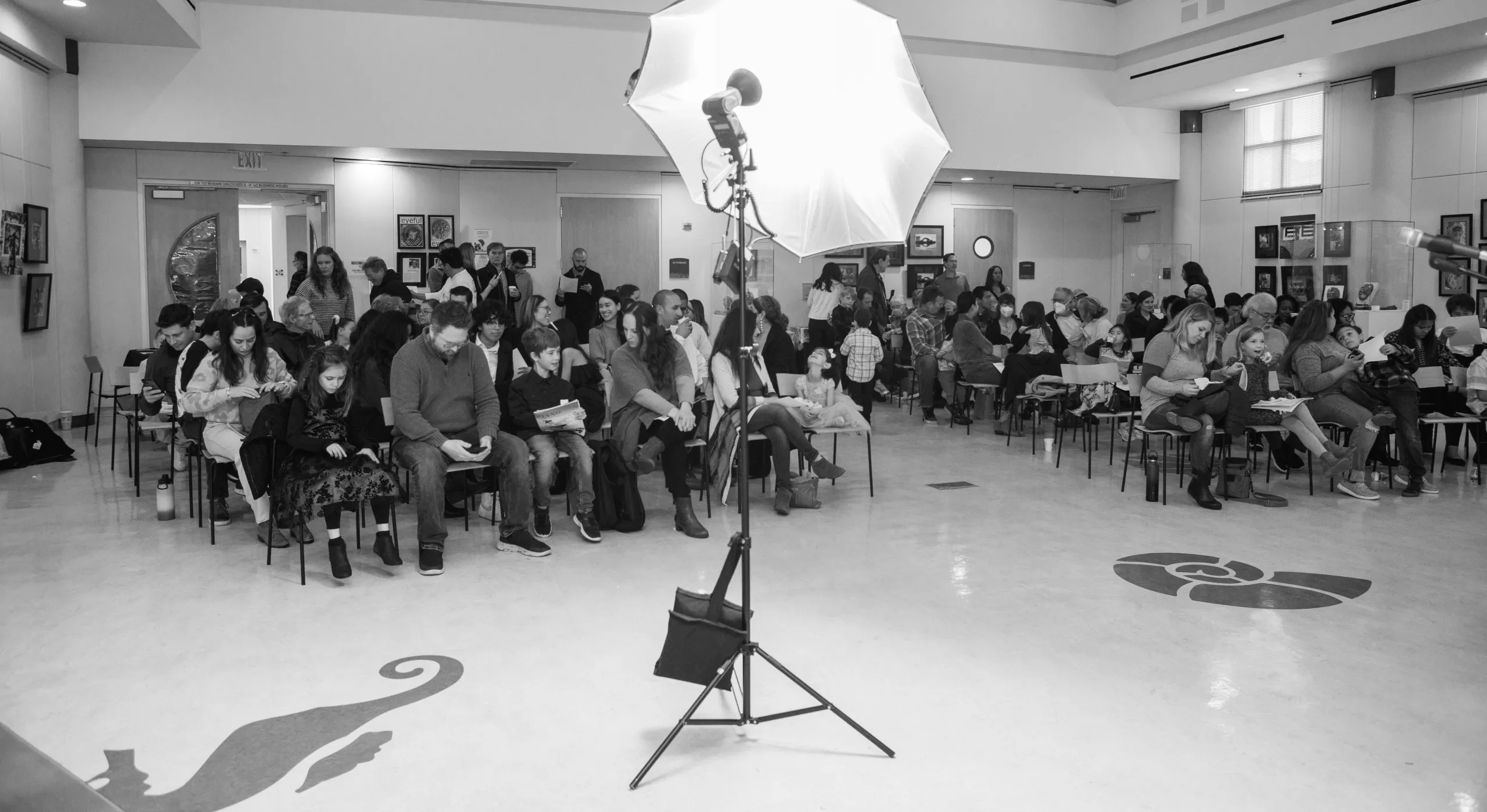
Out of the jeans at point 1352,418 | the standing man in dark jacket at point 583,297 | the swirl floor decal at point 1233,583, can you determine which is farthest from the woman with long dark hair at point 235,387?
the standing man in dark jacket at point 583,297

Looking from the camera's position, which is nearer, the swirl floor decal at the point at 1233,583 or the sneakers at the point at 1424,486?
the swirl floor decal at the point at 1233,583

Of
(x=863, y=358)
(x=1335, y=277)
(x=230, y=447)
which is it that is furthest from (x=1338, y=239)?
(x=230, y=447)

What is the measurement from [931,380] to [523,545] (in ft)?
21.3

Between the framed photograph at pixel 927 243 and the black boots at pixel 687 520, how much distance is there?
1049 cm

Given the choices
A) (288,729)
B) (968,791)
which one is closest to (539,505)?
(288,729)

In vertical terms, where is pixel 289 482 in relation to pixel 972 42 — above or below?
below

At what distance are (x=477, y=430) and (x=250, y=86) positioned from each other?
751cm

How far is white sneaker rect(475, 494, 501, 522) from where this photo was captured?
21.6 feet

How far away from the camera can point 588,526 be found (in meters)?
6.10

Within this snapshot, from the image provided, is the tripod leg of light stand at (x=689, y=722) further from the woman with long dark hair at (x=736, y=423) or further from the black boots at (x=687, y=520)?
the woman with long dark hair at (x=736, y=423)

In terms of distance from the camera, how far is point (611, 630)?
15.1 ft

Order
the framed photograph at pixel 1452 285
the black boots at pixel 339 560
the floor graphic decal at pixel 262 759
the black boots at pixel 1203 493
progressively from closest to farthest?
the floor graphic decal at pixel 262 759
the black boots at pixel 339 560
the black boots at pixel 1203 493
the framed photograph at pixel 1452 285

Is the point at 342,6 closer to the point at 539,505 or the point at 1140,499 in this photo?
the point at 539,505

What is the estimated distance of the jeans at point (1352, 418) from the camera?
7.41 meters
